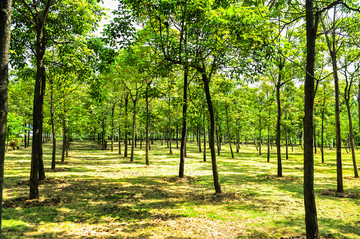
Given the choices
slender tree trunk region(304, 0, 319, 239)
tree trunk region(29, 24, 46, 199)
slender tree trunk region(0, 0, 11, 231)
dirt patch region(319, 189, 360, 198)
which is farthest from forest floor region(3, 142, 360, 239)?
slender tree trunk region(0, 0, 11, 231)

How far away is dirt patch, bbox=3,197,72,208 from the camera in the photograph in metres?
8.91

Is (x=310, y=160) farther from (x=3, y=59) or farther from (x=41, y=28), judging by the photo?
(x=41, y=28)

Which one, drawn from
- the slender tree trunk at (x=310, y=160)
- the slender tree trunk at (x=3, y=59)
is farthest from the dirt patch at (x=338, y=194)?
the slender tree trunk at (x=3, y=59)

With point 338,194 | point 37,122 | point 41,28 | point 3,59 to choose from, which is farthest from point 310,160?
point 41,28

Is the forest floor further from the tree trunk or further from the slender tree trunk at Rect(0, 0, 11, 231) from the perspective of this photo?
the slender tree trunk at Rect(0, 0, 11, 231)

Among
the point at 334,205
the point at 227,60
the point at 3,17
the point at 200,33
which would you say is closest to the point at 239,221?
the point at 334,205

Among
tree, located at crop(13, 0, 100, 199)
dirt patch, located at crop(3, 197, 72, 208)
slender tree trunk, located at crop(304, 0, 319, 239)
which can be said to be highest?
tree, located at crop(13, 0, 100, 199)

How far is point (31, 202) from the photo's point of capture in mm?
9250

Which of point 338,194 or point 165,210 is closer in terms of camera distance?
point 165,210

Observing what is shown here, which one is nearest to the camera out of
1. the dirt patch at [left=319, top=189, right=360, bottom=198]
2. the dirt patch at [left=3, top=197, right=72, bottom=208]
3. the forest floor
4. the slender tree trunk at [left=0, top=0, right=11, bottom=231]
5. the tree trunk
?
the slender tree trunk at [left=0, top=0, right=11, bottom=231]

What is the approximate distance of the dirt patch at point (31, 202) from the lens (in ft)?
29.2

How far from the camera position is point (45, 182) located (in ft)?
43.0

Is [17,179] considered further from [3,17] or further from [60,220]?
[3,17]

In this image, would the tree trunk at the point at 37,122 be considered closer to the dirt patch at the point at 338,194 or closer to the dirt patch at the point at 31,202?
the dirt patch at the point at 31,202
